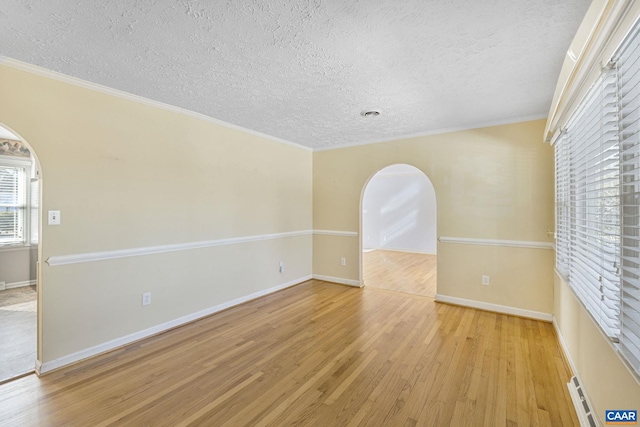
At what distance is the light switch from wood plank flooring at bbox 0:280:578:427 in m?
1.19

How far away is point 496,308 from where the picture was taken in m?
3.42

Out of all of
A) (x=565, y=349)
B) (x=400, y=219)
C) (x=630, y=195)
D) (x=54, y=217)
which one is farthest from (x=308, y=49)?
(x=400, y=219)

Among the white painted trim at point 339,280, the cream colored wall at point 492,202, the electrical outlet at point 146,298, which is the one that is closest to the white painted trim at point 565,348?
the cream colored wall at point 492,202

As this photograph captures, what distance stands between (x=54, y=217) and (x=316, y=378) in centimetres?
246

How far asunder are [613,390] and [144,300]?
353cm

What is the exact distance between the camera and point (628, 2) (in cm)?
100

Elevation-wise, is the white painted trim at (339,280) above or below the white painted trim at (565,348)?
above

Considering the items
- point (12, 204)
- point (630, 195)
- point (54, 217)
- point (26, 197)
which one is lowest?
point (54, 217)

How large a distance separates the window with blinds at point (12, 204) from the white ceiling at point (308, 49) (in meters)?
3.85

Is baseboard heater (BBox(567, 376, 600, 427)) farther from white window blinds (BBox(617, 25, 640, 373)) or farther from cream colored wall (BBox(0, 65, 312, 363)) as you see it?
cream colored wall (BBox(0, 65, 312, 363))

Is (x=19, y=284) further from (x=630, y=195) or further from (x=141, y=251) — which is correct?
(x=630, y=195)

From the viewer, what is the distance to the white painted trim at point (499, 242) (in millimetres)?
3165

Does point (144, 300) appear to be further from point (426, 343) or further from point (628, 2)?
point (628, 2)

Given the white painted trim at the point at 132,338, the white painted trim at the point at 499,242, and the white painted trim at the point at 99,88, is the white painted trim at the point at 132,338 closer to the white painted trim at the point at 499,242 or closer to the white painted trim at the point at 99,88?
the white painted trim at the point at 99,88
